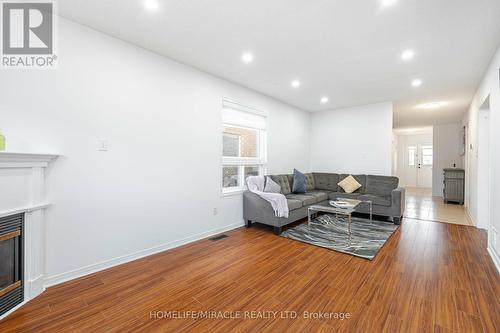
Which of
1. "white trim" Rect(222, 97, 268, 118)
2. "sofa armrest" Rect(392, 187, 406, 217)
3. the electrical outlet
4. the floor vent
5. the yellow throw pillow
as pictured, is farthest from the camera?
the yellow throw pillow

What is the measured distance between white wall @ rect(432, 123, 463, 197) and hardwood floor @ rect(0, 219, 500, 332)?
19.3 feet

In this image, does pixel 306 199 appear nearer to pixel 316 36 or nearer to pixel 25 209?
pixel 316 36

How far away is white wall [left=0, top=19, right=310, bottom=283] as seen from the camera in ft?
6.90

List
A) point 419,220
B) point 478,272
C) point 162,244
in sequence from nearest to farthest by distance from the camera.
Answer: point 478,272, point 162,244, point 419,220

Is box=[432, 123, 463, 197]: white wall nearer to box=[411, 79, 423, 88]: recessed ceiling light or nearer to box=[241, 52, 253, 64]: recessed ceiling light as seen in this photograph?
box=[411, 79, 423, 88]: recessed ceiling light

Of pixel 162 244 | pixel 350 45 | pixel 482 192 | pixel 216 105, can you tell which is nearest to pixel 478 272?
pixel 482 192

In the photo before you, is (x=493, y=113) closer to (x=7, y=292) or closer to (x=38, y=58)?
(x=38, y=58)

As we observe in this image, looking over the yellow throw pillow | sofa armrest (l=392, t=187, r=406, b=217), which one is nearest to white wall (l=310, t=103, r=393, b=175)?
the yellow throw pillow

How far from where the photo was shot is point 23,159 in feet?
6.01

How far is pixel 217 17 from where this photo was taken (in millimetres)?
2193

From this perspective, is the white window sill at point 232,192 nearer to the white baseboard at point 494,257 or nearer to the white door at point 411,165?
the white baseboard at point 494,257

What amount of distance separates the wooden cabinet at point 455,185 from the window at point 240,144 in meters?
5.82

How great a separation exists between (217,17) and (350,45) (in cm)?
162

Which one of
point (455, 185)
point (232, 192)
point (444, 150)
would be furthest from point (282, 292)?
point (444, 150)
